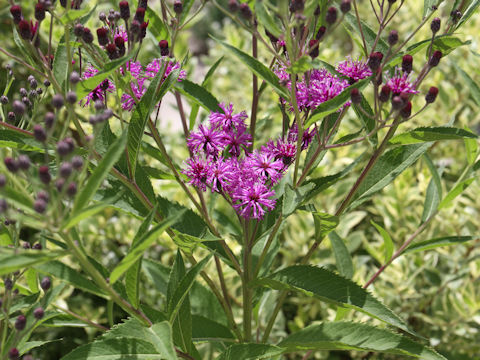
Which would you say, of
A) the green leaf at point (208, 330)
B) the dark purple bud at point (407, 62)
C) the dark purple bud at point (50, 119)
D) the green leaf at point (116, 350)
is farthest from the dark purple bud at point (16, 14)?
the green leaf at point (208, 330)

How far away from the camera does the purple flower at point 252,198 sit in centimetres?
100

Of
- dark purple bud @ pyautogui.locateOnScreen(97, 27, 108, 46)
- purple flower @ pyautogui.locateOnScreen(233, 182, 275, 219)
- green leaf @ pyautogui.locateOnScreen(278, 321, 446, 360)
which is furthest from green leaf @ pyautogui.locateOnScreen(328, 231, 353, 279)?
dark purple bud @ pyautogui.locateOnScreen(97, 27, 108, 46)

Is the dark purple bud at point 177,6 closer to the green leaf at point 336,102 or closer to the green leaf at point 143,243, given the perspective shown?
the green leaf at point 336,102

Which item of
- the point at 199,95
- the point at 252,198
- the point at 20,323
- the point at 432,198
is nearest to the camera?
the point at 20,323

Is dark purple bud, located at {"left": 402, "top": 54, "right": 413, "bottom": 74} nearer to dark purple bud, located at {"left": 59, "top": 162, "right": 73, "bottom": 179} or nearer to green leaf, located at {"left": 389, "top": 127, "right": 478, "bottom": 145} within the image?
green leaf, located at {"left": 389, "top": 127, "right": 478, "bottom": 145}

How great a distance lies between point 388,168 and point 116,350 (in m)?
0.73

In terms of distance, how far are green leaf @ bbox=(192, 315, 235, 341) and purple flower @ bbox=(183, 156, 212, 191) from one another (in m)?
0.43

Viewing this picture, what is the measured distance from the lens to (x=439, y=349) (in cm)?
191

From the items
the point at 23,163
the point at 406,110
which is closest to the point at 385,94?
the point at 406,110

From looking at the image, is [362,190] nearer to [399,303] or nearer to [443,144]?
[399,303]

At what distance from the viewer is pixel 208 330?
131cm

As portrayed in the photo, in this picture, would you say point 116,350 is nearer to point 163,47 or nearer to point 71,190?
point 71,190

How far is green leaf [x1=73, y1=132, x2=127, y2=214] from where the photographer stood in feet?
2.35

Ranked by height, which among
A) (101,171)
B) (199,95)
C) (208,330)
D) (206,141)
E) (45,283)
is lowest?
(208,330)
